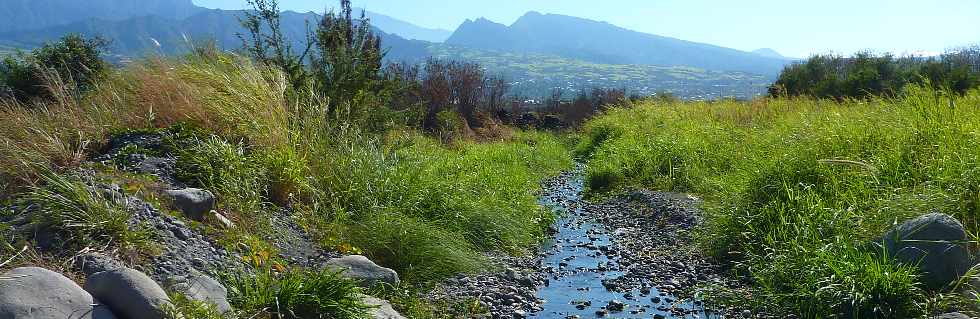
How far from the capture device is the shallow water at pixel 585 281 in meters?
5.70

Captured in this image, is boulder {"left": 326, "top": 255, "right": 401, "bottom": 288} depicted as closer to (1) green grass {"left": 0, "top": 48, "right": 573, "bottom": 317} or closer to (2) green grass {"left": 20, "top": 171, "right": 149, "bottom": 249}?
(1) green grass {"left": 0, "top": 48, "right": 573, "bottom": 317}

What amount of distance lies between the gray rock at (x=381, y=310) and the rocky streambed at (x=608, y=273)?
0.83m

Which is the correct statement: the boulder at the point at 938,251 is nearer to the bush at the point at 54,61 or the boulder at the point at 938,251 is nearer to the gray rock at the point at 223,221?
the gray rock at the point at 223,221

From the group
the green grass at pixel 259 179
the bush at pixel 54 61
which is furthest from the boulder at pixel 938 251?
the bush at pixel 54 61

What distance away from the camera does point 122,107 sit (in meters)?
7.13

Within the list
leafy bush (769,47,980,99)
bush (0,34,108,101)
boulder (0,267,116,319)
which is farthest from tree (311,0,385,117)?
leafy bush (769,47,980,99)

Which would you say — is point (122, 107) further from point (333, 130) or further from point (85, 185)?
point (85, 185)

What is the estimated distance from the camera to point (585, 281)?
663 centimetres

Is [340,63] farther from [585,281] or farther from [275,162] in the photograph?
[585,281]

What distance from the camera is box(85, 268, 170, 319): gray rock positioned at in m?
3.34

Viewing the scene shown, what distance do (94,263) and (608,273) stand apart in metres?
4.69

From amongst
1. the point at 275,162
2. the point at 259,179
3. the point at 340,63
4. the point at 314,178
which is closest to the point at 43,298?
the point at 259,179

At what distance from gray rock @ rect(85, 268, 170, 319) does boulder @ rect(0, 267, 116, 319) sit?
61 millimetres

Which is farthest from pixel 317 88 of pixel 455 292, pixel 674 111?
pixel 674 111
